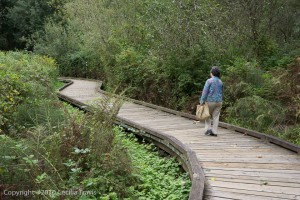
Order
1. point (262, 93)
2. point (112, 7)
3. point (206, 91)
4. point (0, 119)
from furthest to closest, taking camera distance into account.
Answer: point (112, 7) → point (262, 93) → point (206, 91) → point (0, 119)

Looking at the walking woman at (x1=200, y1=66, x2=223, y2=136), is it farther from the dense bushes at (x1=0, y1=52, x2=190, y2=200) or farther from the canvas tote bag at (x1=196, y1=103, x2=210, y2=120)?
the dense bushes at (x1=0, y1=52, x2=190, y2=200)

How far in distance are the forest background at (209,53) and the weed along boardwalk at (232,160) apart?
51.1 inches

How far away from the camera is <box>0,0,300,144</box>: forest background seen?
962 cm

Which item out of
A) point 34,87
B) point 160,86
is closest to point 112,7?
point 160,86

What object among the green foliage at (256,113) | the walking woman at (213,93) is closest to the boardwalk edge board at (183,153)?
the walking woman at (213,93)

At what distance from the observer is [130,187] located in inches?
212

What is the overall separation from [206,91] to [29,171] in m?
4.53

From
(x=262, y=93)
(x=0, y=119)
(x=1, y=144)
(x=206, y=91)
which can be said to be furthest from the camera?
(x=262, y=93)

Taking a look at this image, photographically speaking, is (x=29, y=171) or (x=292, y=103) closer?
(x=29, y=171)

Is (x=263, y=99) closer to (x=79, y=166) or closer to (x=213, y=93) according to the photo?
(x=213, y=93)

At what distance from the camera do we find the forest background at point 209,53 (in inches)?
379

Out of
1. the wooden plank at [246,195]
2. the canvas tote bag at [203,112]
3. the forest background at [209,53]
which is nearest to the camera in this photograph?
the wooden plank at [246,195]

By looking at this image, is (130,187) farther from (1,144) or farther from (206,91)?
(206,91)

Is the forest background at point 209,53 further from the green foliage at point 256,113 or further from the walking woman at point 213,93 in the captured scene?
the walking woman at point 213,93
